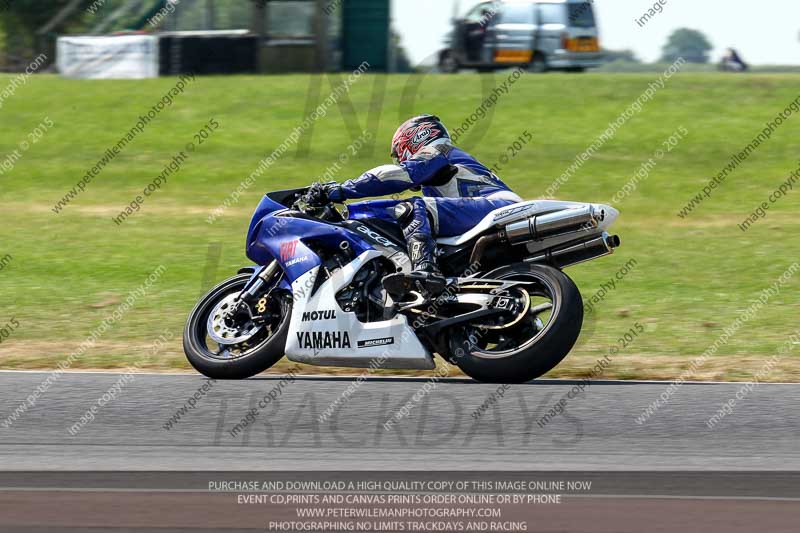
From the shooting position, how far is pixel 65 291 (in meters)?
12.5

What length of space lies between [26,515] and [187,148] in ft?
A: 52.7

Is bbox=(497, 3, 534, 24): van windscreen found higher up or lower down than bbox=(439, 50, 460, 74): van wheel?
higher up

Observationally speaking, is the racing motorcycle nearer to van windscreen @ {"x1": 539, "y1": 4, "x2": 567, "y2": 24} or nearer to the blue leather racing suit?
the blue leather racing suit

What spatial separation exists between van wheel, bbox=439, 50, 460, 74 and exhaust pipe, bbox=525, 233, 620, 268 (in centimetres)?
2007

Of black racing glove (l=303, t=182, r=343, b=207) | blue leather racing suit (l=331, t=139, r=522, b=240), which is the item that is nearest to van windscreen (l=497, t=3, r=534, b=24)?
blue leather racing suit (l=331, t=139, r=522, b=240)

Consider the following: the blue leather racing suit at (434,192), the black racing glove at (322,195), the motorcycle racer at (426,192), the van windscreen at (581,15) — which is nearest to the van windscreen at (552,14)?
the van windscreen at (581,15)

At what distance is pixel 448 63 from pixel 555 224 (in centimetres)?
2103

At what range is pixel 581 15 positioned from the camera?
27.7 m

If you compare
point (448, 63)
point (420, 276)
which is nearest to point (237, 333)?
point (420, 276)

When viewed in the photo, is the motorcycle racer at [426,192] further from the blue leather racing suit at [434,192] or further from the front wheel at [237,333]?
the front wheel at [237,333]

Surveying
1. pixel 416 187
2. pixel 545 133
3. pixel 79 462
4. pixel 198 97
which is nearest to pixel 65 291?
pixel 416 187

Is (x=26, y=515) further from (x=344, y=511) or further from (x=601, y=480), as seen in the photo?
(x=601, y=480)

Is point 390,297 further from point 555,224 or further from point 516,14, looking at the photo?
point 516,14

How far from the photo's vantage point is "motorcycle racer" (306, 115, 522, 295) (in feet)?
26.3
